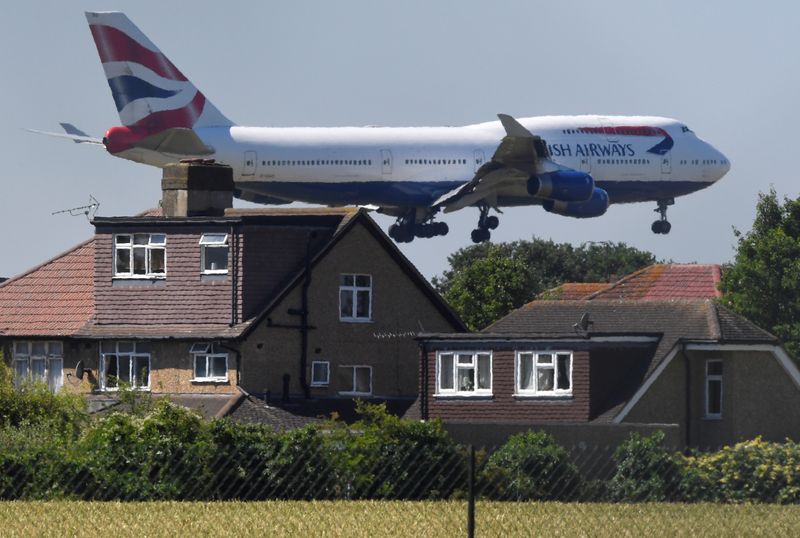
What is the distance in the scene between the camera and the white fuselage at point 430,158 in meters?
71.0

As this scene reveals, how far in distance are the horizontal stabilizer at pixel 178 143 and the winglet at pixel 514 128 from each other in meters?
10.8

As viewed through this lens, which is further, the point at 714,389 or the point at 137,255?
the point at 137,255

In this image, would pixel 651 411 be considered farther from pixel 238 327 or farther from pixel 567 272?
pixel 567 272


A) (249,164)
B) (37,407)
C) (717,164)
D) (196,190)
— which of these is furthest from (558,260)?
(37,407)

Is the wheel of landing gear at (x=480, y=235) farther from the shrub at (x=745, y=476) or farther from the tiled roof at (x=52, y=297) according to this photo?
the shrub at (x=745, y=476)

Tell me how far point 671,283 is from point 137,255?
2940 cm

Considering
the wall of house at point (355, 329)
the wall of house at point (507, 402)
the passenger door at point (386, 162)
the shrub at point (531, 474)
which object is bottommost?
the shrub at point (531, 474)

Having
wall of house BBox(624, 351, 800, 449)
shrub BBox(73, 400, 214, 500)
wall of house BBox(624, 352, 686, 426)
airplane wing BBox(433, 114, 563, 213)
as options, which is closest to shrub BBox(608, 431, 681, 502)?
shrub BBox(73, 400, 214, 500)

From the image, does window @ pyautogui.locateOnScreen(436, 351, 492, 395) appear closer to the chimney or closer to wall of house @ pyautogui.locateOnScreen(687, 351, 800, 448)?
wall of house @ pyautogui.locateOnScreen(687, 351, 800, 448)

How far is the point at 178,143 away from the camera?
224 feet

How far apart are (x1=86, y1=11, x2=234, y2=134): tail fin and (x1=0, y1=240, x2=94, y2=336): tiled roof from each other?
16.8 m

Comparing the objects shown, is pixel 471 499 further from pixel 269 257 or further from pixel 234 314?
pixel 269 257

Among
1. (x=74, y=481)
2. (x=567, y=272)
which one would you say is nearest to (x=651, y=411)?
(x=74, y=481)

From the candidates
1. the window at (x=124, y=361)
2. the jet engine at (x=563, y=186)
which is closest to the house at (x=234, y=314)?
the window at (x=124, y=361)
